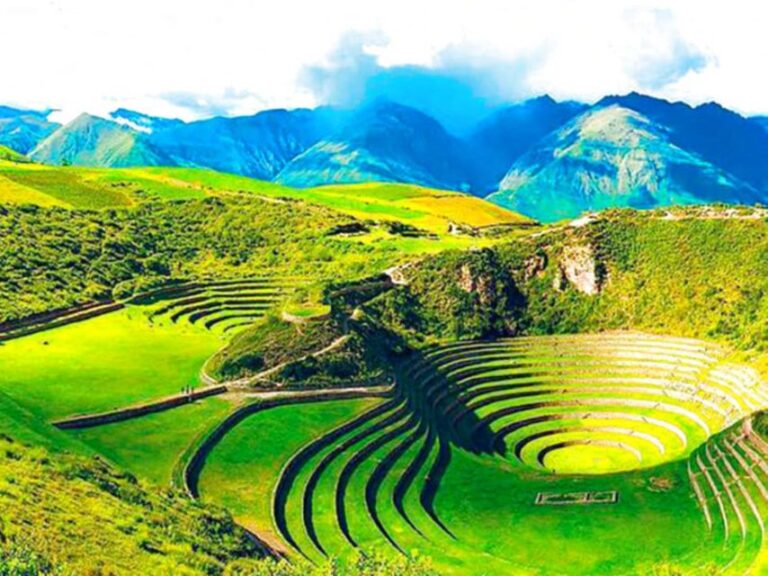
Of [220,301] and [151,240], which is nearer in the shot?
[220,301]

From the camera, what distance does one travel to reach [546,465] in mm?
54125

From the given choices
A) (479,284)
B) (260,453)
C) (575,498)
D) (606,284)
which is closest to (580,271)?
(606,284)

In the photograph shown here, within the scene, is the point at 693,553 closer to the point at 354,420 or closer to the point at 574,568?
the point at 574,568

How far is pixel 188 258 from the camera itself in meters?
89.1

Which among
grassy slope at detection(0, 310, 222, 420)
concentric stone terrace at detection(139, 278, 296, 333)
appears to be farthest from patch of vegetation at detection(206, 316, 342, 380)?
concentric stone terrace at detection(139, 278, 296, 333)

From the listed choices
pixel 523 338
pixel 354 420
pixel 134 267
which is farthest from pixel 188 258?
pixel 354 420

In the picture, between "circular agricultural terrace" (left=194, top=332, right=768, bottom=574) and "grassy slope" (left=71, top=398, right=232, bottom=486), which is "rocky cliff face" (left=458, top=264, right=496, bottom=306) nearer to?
"circular agricultural terrace" (left=194, top=332, right=768, bottom=574)

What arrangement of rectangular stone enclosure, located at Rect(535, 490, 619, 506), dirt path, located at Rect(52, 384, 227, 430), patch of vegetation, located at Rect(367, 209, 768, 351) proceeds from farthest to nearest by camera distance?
patch of vegetation, located at Rect(367, 209, 768, 351) → rectangular stone enclosure, located at Rect(535, 490, 619, 506) → dirt path, located at Rect(52, 384, 227, 430)

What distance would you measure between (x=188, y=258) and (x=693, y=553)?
2585 inches

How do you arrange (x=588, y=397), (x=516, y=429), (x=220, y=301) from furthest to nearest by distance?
(x=220, y=301)
(x=588, y=397)
(x=516, y=429)

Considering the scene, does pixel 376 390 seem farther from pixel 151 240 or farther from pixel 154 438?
pixel 151 240

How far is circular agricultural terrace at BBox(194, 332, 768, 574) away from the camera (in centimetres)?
3791

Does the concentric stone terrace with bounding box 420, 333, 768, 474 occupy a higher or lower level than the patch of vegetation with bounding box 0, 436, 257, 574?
higher

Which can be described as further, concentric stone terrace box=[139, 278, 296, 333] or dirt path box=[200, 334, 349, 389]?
concentric stone terrace box=[139, 278, 296, 333]
